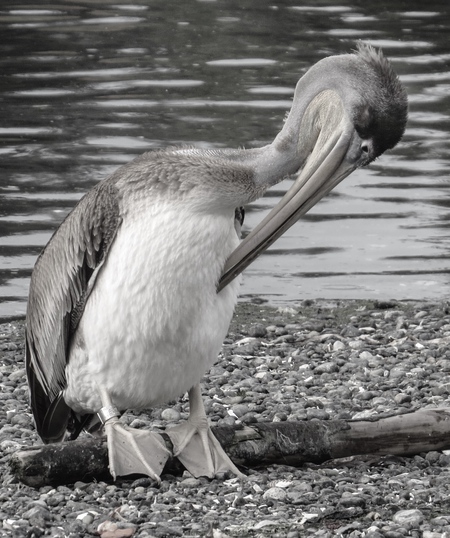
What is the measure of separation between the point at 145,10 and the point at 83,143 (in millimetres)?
7553

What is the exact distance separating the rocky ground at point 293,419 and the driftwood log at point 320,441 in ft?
0.19

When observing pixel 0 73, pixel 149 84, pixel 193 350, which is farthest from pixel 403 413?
pixel 0 73

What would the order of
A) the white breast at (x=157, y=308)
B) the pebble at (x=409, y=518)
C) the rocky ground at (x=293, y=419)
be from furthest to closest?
the white breast at (x=157, y=308)
the rocky ground at (x=293, y=419)
the pebble at (x=409, y=518)

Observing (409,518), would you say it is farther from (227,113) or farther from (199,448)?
(227,113)

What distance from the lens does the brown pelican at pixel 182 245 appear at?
607 cm

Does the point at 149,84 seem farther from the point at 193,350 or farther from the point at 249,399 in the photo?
the point at 193,350

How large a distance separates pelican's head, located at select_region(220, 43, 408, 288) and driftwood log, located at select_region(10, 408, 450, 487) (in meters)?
0.80

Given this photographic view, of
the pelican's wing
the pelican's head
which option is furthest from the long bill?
the pelican's wing

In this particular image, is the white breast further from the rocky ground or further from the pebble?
the pebble

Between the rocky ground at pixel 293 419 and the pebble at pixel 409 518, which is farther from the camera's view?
the rocky ground at pixel 293 419

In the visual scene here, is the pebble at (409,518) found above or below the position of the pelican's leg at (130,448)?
below

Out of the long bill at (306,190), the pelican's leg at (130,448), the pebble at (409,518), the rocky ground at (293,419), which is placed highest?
the long bill at (306,190)

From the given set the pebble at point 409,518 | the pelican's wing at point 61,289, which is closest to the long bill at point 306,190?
the pelican's wing at point 61,289

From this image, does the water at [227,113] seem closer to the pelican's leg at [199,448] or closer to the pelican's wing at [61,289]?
the pelican's wing at [61,289]
